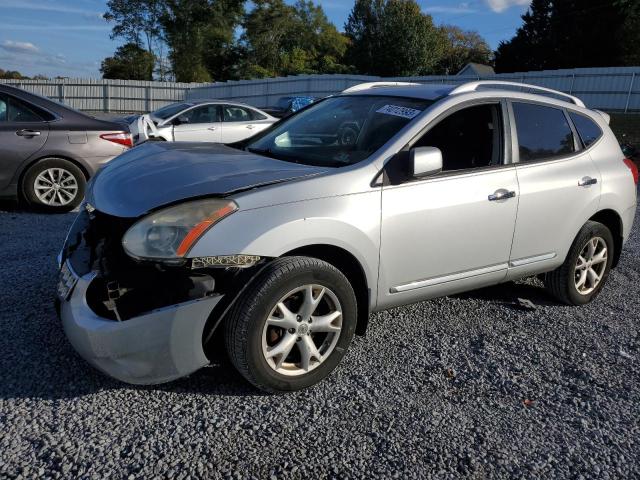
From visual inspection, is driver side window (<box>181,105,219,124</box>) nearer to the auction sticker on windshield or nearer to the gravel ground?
the gravel ground

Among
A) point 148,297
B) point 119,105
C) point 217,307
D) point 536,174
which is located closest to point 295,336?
point 217,307

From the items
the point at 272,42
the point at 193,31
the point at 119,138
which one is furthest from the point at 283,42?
the point at 119,138

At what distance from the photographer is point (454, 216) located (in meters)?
3.46

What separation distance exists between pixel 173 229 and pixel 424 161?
1436 millimetres

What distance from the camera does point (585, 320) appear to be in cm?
430

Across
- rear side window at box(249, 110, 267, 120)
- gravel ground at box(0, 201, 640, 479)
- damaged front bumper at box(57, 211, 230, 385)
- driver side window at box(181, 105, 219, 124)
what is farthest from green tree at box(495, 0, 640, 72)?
damaged front bumper at box(57, 211, 230, 385)

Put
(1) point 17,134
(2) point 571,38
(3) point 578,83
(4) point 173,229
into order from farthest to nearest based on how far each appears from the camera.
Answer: (2) point 571,38 → (3) point 578,83 → (1) point 17,134 → (4) point 173,229

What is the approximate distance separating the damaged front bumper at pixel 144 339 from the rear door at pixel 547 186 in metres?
2.31

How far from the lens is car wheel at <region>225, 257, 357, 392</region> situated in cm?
274

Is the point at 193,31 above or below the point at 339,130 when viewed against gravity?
above

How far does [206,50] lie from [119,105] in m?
20.4

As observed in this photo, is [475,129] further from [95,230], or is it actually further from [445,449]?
[95,230]

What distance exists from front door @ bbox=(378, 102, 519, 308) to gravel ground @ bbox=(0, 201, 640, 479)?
0.49 meters

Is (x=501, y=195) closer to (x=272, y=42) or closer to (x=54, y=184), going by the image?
(x=54, y=184)
